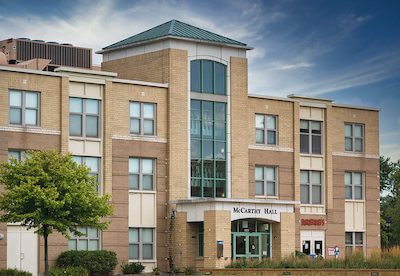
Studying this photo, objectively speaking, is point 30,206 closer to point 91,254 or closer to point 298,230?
point 91,254

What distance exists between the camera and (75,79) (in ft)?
149

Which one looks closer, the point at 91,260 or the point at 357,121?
the point at 91,260

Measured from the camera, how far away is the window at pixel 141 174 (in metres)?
47.4

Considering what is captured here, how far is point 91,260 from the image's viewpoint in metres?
43.7

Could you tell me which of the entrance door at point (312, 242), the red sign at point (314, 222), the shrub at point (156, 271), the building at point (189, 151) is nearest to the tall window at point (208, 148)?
the building at point (189, 151)

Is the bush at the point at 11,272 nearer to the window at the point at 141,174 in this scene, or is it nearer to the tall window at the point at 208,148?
the window at the point at 141,174

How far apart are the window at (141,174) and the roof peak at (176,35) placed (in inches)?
307

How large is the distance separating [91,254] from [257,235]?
10.3 m

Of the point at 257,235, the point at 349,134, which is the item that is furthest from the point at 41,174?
the point at 349,134

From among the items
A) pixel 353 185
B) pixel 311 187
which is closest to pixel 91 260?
pixel 311 187

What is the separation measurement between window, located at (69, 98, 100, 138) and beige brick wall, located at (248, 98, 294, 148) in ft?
35.1

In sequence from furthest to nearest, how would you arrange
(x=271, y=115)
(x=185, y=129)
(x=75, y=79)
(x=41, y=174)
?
(x=271, y=115) < (x=185, y=129) < (x=75, y=79) < (x=41, y=174)

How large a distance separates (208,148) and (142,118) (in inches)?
192

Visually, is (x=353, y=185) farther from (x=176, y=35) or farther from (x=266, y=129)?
(x=176, y=35)
